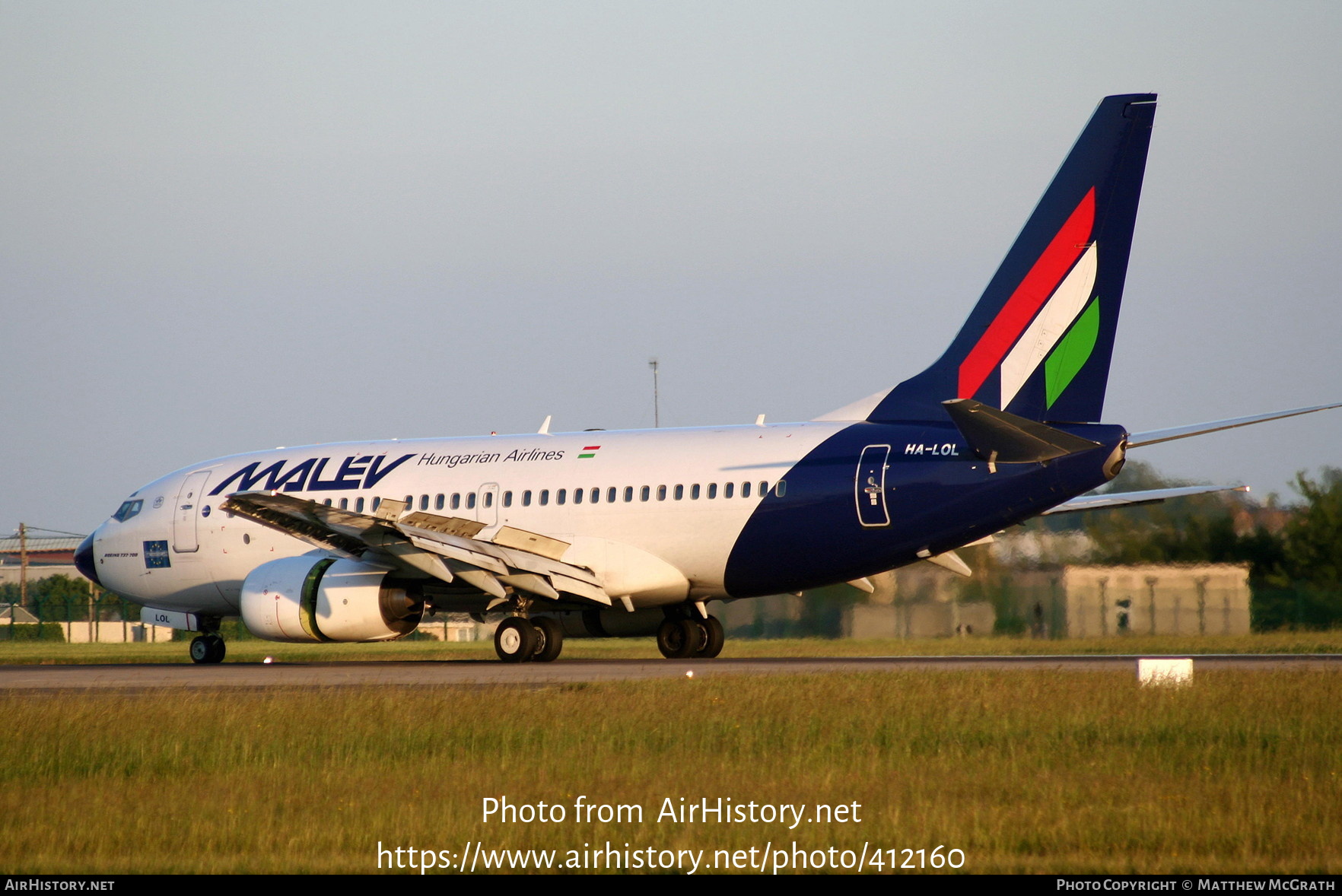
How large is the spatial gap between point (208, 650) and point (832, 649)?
11688 millimetres

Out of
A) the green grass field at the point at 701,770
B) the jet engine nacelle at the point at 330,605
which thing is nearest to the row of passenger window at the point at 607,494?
the jet engine nacelle at the point at 330,605

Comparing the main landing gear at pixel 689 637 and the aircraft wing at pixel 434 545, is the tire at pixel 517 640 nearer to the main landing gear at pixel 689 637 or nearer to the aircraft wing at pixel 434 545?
the aircraft wing at pixel 434 545

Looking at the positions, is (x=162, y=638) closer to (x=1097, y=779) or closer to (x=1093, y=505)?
(x=1093, y=505)

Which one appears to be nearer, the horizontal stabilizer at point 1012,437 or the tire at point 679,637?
the horizontal stabilizer at point 1012,437

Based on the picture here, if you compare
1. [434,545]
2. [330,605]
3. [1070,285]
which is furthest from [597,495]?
[1070,285]

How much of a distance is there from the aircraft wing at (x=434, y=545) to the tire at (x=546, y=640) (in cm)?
63

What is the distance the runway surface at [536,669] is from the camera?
20391 millimetres

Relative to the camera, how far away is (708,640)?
86.6 ft

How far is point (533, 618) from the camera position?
25.1 m

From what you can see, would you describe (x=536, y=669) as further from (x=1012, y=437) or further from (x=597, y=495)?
→ (x=1012, y=437)

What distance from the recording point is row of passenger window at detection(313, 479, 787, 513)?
2375 cm

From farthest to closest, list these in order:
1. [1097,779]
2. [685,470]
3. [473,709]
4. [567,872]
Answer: [685,470] < [473,709] < [1097,779] < [567,872]
